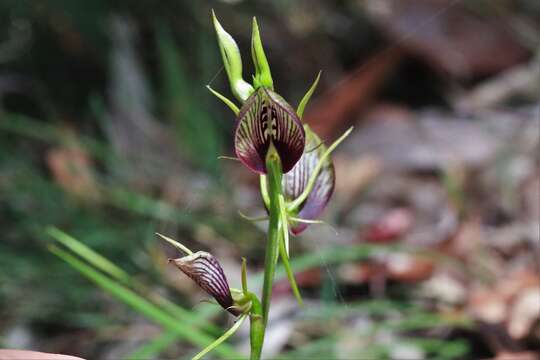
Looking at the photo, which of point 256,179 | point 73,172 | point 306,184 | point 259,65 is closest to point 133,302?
point 306,184

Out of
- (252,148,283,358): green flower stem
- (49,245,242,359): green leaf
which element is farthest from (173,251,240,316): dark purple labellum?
(49,245,242,359): green leaf

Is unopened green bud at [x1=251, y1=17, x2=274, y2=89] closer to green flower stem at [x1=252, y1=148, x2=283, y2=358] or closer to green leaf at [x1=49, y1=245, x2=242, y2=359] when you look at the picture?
green flower stem at [x1=252, y1=148, x2=283, y2=358]

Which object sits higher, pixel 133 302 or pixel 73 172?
pixel 73 172

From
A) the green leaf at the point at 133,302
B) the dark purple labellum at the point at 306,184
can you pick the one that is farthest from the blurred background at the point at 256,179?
the dark purple labellum at the point at 306,184

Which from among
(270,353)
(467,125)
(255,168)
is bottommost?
(255,168)

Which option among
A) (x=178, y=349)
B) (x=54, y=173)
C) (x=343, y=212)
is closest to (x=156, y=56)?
(x=54, y=173)

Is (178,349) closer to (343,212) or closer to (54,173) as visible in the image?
(343,212)

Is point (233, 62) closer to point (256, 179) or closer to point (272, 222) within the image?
point (272, 222)
